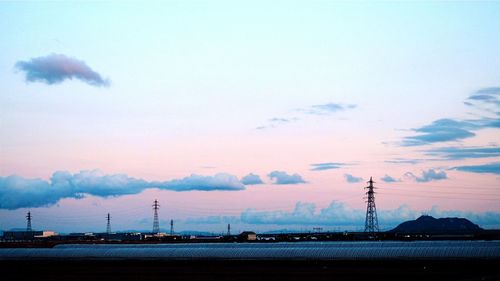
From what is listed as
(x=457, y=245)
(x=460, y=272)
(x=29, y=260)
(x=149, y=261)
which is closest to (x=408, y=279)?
(x=460, y=272)

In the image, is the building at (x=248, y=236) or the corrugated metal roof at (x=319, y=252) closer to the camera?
the corrugated metal roof at (x=319, y=252)

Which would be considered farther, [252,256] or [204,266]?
[252,256]

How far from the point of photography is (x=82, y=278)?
65062 mm

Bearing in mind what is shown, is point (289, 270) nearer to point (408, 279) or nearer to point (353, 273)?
point (353, 273)

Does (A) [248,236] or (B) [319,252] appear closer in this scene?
(B) [319,252]

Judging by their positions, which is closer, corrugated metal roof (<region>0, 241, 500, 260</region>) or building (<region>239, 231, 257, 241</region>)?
corrugated metal roof (<region>0, 241, 500, 260</region>)

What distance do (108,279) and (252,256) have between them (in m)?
A: 33.3

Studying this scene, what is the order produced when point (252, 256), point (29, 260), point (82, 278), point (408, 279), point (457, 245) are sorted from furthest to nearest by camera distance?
1. point (29, 260)
2. point (252, 256)
3. point (457, 245)
4. point (82, 278)
5. point (408, 279)

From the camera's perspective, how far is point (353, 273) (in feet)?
212

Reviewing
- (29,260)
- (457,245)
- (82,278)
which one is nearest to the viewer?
(82,278)

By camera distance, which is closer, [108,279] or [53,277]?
Result: [108,279]

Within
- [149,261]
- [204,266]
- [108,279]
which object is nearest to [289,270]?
[204,266]

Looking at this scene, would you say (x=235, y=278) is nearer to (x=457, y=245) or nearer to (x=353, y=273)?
(x=353, y=273)

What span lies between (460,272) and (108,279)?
111 feet
